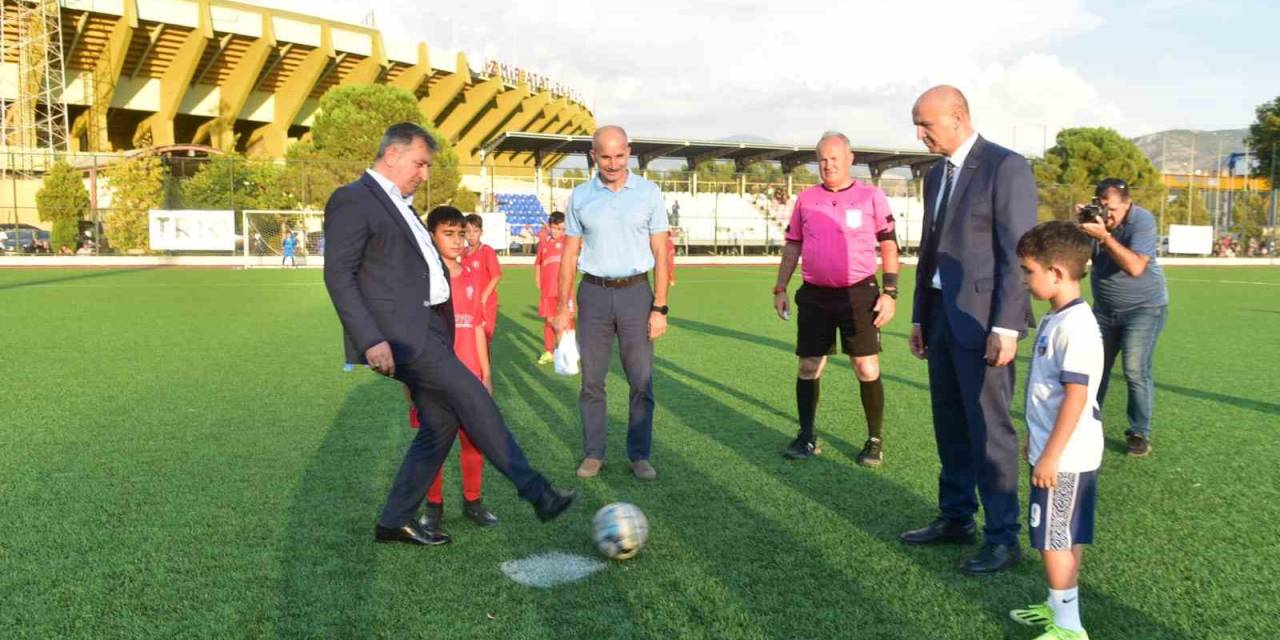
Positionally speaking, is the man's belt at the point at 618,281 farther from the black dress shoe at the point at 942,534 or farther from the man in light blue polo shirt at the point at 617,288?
the black dress shoe at the point at 942,534

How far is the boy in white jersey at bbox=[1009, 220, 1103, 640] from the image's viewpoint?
274 centimetres

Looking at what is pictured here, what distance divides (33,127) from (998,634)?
49513mm

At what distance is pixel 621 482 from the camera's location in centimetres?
475

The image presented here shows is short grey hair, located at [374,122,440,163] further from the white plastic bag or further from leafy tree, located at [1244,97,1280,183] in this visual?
leafy tree, located at [1244,97,1280,183]

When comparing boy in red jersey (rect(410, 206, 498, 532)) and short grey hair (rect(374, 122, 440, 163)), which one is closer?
short grey hair (rect(374, 122, 440, 163))

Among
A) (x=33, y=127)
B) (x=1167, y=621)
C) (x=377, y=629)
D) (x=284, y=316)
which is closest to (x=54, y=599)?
(x=377, y=629)

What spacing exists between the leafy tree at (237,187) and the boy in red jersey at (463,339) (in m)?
31.0

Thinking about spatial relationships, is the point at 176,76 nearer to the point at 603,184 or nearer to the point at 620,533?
the point at 603,184

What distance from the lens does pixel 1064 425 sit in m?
2.72

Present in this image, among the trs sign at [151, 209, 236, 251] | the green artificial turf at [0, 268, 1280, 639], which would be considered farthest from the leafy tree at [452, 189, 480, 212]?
the green artificial turf at [0, 268, 1280, 639]

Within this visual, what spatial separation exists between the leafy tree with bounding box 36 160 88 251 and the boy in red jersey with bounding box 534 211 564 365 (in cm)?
2882

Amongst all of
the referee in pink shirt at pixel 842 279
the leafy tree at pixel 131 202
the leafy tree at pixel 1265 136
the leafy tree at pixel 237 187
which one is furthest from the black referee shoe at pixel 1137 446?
the leafy tree at pixel 1265 136

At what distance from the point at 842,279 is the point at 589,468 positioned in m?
1.89

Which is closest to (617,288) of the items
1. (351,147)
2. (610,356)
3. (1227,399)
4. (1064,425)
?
(610,356)
